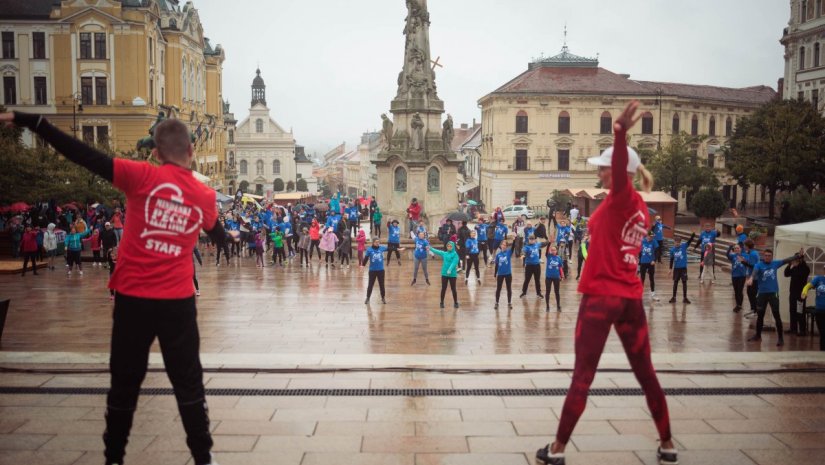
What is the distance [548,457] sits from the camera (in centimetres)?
536

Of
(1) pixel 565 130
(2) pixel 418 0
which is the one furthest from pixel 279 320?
(1) pixel 565 130

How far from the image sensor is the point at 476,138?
8356 cm

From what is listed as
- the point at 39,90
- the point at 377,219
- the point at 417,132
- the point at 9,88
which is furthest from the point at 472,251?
the point at 9,88

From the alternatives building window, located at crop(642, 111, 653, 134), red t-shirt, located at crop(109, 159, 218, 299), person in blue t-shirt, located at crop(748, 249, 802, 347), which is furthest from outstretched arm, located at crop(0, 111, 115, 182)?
building window, located at crop(642, 111, 653, 134)

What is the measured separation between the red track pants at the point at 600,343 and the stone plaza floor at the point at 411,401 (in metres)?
0.54

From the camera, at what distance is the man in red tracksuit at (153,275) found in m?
4.57

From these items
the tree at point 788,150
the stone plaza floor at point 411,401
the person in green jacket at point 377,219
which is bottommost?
the stone plaza floor at point 411,401

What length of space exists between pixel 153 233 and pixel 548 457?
3.18 m

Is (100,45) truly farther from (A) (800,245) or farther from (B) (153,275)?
(B) (153,275)

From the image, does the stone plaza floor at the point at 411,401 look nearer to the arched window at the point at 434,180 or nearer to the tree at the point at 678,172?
the arched window at the point at 434,180

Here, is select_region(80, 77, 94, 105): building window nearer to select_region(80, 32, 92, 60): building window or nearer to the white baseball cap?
select_region(80, 32, 92, 60): building window

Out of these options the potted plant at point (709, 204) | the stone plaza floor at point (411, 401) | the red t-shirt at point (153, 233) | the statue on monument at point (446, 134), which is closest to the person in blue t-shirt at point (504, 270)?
the stone plaza floor at point (411, 401)

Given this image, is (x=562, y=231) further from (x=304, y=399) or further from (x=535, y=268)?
(x=304, y=399)

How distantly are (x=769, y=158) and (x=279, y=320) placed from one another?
105ft
